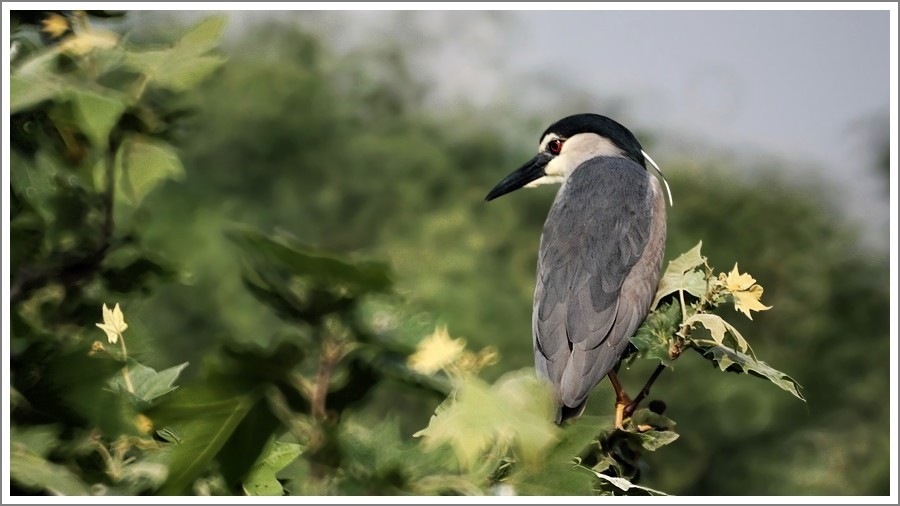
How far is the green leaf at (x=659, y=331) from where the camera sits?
131 cm

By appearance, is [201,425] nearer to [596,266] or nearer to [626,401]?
[626,401]

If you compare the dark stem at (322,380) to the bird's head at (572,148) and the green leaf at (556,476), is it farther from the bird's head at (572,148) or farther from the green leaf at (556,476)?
the bird's head at (572,148)

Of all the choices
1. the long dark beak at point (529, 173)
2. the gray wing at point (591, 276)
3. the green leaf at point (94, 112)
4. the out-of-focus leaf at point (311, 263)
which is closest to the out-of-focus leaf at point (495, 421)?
the out-of-focus leaf at point (311, 263)

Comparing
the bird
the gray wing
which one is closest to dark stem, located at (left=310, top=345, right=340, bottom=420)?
the bird

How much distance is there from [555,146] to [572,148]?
1.9 inches

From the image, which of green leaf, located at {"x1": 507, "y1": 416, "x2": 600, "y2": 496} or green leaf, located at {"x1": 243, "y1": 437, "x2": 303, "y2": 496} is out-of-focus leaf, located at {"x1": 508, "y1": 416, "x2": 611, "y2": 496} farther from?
green leaf, located at {"x1": 243, "y1": 437, "x2": 303, "y2": 496}

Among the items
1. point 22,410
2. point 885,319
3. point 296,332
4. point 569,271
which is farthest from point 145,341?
point 885,319

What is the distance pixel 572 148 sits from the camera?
2949mm

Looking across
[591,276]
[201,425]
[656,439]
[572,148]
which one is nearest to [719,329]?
[656,439]

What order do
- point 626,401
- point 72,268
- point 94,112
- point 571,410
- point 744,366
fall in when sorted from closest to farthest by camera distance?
point 94,112 < point 72,268 < point 744,366 < point 626,401 < point 571,410

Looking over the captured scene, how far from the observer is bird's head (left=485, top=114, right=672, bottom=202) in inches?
113

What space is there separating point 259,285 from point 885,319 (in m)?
9.67

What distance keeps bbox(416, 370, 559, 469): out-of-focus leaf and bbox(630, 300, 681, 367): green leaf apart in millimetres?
464

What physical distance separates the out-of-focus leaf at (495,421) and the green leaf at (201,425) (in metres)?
0.14
